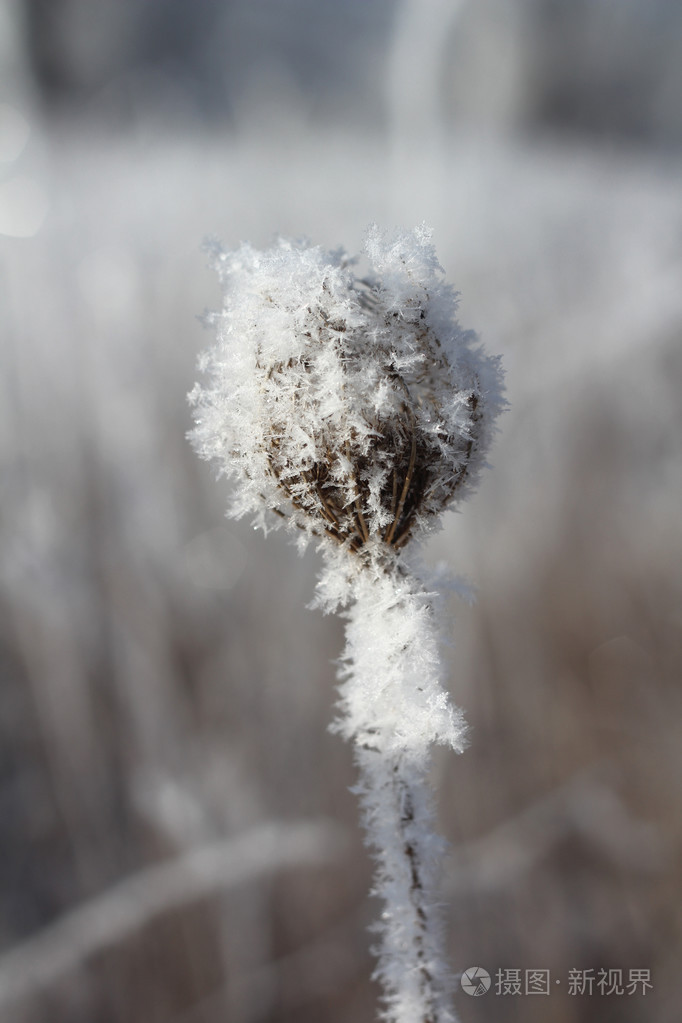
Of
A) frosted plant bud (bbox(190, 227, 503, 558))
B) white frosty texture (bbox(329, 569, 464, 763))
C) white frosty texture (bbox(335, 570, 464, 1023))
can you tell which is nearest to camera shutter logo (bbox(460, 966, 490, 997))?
white frosty texture (bbox(335, 570, 464, 1023))

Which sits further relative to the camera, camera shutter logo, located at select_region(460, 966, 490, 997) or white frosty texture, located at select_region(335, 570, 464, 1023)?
camera shutter logo, located at select_region(460, 966, 490, 997)

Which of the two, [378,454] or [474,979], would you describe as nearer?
[378,454]

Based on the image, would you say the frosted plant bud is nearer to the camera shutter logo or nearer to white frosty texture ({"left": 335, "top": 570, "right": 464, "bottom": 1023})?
white frosty texture ({"left": 335, "top": 570, "right": 464, "bottom": 1023})

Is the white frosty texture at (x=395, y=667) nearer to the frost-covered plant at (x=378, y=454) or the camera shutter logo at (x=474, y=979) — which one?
the frost-covered plant at (x=378, y=454)

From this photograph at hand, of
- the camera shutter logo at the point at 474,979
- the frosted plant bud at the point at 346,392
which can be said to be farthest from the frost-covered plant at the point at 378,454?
the camera shutter logo at the point at 474,979

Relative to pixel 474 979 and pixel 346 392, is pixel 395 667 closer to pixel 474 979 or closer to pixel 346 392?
pixel 346 392

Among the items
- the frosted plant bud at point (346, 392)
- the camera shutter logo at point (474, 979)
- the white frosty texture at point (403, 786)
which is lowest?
the camera shutter logo at point (474, 979)

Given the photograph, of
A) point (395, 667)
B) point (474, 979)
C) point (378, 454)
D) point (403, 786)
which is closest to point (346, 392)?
point (378, 454)
